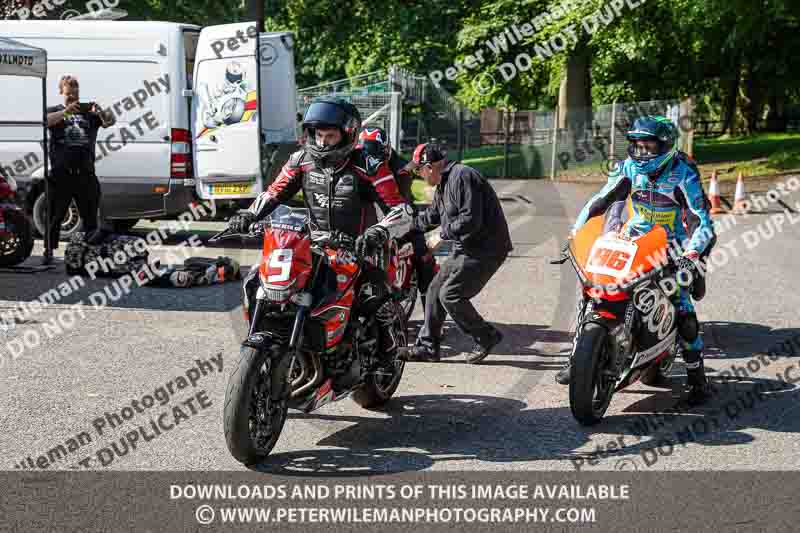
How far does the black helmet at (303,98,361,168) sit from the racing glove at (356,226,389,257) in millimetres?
704

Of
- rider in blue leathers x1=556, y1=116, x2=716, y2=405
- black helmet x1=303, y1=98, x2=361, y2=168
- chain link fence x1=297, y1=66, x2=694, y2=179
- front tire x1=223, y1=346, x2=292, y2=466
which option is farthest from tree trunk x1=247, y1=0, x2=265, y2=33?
front tire x1=223, y1=346, x2=292, y2=466

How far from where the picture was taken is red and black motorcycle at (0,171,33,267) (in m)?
12.0

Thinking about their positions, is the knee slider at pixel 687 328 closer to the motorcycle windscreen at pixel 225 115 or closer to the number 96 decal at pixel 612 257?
the number 96 decal at pixel 612 257

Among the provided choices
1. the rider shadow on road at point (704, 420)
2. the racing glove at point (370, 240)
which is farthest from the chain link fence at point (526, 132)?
the racing glove at point (370, 240)

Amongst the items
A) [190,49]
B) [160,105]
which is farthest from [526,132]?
[160,105]

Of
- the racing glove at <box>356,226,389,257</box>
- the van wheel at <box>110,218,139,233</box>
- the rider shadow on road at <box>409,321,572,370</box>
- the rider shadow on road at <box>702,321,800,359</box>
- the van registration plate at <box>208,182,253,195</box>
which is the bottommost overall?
the rider shadow on road at <box>409,321,572,370</box>

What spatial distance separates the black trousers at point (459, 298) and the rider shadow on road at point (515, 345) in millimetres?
263

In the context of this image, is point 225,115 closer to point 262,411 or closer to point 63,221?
point 63,221

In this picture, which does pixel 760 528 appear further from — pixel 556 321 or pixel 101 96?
pixel 101 96

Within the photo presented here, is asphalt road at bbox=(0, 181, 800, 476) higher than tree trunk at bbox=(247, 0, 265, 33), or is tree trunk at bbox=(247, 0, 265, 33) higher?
tree trunk at bbox=(247, 0, 265, 33)

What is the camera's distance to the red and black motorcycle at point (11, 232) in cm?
1200

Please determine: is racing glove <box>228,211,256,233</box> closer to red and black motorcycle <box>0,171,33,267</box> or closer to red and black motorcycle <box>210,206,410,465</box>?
red and black motorcycle <box>210,206,410,465</box>

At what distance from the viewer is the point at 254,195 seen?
14.6 meters

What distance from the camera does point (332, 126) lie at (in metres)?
6.62
